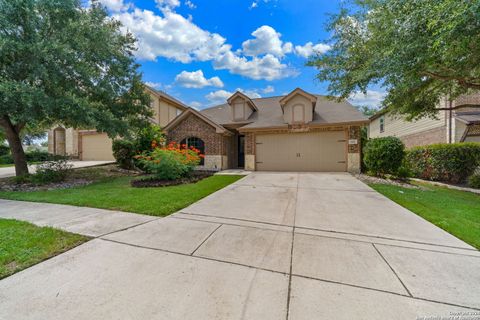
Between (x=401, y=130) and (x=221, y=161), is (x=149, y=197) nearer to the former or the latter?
(x=221, y=161)

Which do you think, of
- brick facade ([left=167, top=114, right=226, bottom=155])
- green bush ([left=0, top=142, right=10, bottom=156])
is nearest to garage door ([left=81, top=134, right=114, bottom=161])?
brick facade ([left=167, top=114, right=226, bottom=155])

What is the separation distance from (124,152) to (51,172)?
4.50m

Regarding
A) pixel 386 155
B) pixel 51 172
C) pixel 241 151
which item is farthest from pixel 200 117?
pixel 386 155

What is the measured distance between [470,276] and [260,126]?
420 inches

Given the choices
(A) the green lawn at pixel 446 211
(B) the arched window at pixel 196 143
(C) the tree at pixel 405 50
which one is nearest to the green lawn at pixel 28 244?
(A) the green lawn at pixel 446 211

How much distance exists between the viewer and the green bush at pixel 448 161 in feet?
30.2

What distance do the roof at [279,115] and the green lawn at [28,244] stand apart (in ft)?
34.0

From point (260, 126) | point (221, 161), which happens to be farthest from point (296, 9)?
point (221, 161)

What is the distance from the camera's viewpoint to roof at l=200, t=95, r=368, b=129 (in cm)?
1138

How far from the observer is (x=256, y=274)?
2.40 meters

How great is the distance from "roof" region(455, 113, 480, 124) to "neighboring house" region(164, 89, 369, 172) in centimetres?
603

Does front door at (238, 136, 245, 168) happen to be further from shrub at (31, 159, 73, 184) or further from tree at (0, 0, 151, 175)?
shrub at (31, 159, 73, 184)

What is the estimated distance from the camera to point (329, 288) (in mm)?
2166

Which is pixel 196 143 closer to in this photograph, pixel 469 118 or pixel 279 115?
pixel 279 115
